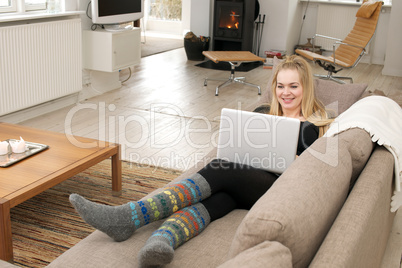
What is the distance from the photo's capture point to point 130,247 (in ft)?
5.45

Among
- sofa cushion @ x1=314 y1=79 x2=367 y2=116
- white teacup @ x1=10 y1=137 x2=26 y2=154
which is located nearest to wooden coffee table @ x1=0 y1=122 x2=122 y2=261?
white teacup @ x1=10 y1=137 x2=26 y2=154

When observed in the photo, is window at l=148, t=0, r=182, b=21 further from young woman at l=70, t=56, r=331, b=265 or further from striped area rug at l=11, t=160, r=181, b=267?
young woman at l=70, t=56, r=331, b=265

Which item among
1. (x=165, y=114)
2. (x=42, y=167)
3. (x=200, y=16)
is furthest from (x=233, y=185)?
(x=200, y=16)

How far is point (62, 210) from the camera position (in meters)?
2.68

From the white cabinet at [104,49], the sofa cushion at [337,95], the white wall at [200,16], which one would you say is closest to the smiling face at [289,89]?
the sofa cushion at [337,95]

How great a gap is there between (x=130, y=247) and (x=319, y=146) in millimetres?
720

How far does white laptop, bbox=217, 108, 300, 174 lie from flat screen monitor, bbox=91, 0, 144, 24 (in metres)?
2.96

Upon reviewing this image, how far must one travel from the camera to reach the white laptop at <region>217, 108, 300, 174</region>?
1.96 metres

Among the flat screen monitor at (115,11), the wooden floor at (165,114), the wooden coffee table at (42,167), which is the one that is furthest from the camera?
the flat screen monitor at (115,11)

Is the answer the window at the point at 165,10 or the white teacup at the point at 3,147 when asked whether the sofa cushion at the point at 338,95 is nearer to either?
the white teacup at the point at 3,147

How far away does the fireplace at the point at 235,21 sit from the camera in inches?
278

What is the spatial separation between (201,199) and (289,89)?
2.74 feet

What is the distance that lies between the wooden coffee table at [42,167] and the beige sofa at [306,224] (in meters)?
0.54

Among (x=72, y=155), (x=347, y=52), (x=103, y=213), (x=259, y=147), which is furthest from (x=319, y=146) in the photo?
(x=347, y=52)
